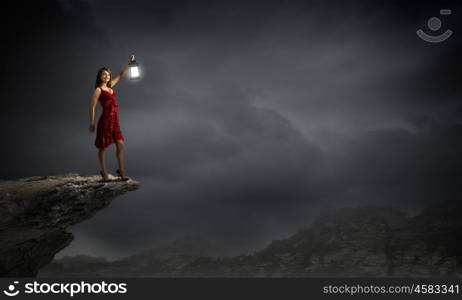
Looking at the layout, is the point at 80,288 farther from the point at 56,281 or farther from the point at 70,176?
the point at 70,176

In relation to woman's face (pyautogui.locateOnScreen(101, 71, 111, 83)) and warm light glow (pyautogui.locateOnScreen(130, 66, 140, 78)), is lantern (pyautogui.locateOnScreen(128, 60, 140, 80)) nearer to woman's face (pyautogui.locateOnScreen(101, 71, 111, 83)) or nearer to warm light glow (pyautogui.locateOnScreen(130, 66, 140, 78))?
warm light glow (pyautogui.locateOnScreen(130, 66, 140, 78))

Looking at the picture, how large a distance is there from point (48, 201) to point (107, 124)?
4.71 m

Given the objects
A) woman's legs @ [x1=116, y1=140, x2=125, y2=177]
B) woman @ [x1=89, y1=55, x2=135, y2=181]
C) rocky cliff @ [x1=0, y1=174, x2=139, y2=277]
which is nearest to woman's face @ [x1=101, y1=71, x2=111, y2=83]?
woman @ [x1=89, y1=55, x2=135, y2=181]

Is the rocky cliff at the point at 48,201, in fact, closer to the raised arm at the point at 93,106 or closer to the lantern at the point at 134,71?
the raised arm at the point at 93,106

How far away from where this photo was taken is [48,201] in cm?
1498

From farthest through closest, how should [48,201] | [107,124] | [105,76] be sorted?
1. [48,201]
2. [105,76]
3. [107,124]

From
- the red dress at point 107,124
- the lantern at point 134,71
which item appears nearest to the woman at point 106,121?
the red dress at point 107,124

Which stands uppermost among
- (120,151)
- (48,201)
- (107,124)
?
(107,124)

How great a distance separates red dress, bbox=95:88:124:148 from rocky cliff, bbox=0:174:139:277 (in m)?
1.58

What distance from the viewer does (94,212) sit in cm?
1698

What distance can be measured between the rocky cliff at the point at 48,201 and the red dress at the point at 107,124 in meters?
1.58

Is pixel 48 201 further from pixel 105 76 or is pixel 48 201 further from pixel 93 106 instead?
pixel 105 76

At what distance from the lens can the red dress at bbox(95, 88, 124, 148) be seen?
12836 millimetres

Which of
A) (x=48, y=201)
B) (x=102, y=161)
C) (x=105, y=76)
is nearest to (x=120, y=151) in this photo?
(x=102, y=161)
